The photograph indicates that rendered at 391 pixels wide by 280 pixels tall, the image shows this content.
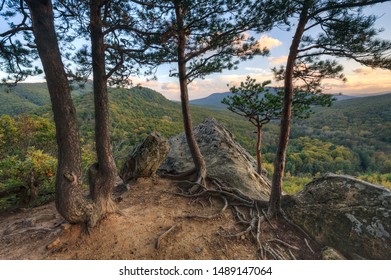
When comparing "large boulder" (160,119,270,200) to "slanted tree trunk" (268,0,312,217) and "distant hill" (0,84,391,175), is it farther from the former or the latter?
"distant hill" (0,84,391,175)

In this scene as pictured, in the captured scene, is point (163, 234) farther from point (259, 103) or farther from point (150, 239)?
point (259, 103)

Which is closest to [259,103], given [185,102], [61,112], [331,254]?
[185,102]

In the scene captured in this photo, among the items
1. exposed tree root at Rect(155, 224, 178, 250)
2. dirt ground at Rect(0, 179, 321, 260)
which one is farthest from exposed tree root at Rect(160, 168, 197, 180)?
exposed tree root at Rect(155, 224, 178, 250)

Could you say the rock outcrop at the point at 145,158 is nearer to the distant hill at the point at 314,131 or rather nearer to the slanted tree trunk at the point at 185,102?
the slanted tree trunk at the point at 185,102

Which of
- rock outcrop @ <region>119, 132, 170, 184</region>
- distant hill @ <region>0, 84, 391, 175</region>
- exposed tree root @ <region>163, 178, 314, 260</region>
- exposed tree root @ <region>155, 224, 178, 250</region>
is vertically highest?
rock outcrop @ <region>119, 132, 170, 184</region>

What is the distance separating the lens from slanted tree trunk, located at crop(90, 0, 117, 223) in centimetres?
404

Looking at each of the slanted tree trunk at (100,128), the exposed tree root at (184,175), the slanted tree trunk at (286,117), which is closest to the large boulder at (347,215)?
the slanted tree trunk at (286,117)

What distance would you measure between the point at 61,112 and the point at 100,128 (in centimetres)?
82

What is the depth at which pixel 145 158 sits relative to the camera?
23.8 ft

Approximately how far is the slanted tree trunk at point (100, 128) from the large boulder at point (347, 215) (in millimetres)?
4292

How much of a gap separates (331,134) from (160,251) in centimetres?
9170

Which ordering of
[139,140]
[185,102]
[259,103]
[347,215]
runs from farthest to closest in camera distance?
[139,140], [259,103], [185,102], [347,215]

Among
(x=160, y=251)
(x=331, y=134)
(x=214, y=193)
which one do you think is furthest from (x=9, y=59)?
(x=331, y=134)

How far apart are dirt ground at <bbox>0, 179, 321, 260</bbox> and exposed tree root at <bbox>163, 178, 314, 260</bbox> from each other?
0.09 feet
